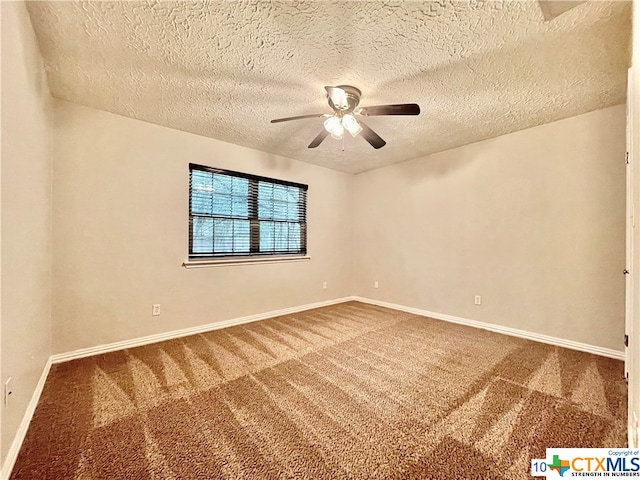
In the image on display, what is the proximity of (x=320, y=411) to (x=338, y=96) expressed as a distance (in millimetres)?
2231

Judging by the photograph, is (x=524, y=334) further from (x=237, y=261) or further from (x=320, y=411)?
(x=237, y=261)

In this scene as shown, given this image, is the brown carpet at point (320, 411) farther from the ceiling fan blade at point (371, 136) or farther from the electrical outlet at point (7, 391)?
the ceiling fan blade at point (371, 136)

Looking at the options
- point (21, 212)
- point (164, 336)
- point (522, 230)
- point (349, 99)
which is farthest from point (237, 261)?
point (522, 230)

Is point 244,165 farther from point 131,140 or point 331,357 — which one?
point 331,357

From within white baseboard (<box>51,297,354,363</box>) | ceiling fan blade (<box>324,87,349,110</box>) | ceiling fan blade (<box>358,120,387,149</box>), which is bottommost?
white baseboard (<box>51,297,354,363</box>)

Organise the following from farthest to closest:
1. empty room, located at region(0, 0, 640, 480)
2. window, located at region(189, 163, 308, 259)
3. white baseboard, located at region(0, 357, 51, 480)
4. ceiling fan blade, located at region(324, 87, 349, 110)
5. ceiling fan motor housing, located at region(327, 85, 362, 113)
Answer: window, located at region(189, 163, 308, 259) → ceiling fan motor housing, located at region(327, 85, 362, 113) → ceiling fan blade, located at region(324, 87, 349, 110) → empty room, located at region(0, 0, 640, 480) → white baseboard, located at region(0, 357, 51, 480)

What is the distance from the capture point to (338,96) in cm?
201

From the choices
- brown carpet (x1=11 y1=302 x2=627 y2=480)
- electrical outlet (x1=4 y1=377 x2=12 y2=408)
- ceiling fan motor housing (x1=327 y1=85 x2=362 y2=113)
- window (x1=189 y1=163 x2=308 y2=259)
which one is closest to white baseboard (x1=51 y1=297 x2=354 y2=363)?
brown carpet (x1=11 y1=302 x2=627 y2=480)

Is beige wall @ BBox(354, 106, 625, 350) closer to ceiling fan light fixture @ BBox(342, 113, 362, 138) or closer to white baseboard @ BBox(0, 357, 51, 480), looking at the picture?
ceiling fan light fixture @ BBox(342, 113, 362, 138)

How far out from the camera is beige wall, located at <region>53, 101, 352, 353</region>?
8.22ft

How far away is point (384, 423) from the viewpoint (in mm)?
1638

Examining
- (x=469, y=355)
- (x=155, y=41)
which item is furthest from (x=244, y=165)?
(x=469, y=355)

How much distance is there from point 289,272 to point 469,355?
8.46 feet

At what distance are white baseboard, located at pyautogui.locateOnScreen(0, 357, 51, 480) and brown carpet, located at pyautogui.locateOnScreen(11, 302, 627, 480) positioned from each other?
4cm
